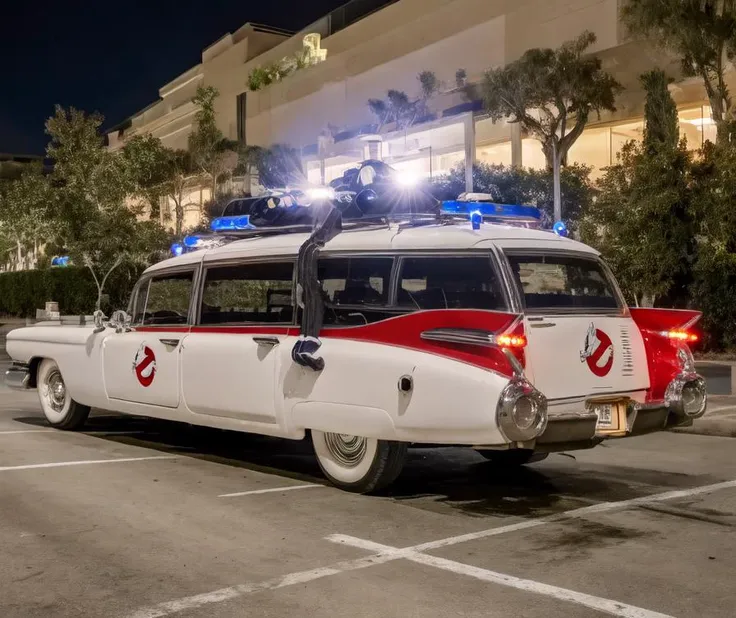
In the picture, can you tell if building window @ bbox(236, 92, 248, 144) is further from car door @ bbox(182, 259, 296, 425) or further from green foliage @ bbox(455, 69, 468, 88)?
car door @ bbox(182, 259, 296, 425)

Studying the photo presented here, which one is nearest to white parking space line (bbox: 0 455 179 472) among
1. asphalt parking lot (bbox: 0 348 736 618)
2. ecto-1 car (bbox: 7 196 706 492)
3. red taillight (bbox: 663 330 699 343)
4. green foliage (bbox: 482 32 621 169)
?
asphalt parking lot (bbox: 0 348 736 618)

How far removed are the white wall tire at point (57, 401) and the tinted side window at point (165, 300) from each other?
164 cm

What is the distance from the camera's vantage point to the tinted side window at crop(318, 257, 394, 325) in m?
7.31

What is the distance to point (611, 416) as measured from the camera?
702 centimetres

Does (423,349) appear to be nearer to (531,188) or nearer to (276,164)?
(531,188)

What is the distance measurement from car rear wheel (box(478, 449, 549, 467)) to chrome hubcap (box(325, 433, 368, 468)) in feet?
5.68

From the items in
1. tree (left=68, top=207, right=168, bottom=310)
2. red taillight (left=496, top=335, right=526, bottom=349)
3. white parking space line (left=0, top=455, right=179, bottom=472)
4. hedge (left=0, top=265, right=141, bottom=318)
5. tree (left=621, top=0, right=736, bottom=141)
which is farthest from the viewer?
hedge (left=0, top=265, right=141, bottom=318)

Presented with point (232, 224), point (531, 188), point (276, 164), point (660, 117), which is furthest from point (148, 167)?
point (232, 224)

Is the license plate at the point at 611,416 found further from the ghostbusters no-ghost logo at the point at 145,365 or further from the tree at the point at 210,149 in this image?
the tree at the point at 210,149

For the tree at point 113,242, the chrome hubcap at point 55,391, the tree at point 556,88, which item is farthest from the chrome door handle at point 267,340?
the tree at point 113,242

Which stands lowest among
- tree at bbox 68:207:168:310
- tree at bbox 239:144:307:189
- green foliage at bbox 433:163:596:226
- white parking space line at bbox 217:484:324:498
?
white parking space line at bbox 217:484:324:498

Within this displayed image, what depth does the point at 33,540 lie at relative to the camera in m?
5.93

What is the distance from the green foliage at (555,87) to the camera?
28.6 metres

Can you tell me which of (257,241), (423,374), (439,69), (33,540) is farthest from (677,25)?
(439,69)
